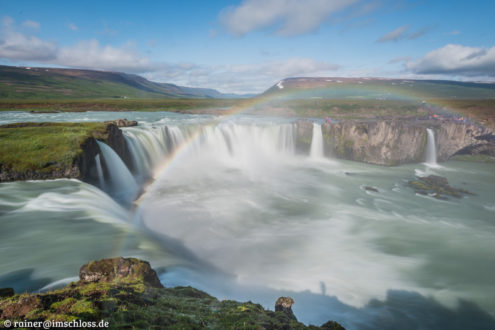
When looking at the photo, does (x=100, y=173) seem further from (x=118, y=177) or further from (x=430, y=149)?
(x=430, y=149)

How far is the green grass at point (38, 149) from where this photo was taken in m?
16.6

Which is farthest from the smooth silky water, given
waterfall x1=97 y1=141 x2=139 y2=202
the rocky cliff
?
the rocky cliff

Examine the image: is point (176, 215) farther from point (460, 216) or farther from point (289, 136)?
point (289, 136)

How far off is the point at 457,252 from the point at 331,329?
1282 centimetres

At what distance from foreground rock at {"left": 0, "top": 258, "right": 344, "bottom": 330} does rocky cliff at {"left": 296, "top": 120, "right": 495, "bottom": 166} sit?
33.7 meters

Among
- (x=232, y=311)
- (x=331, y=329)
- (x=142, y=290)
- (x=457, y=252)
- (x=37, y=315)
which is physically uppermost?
(x=37, y=315)

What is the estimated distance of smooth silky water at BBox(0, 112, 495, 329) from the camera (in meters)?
9.77

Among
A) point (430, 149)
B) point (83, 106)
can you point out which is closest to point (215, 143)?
point (430, 149)

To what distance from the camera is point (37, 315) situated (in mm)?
4211

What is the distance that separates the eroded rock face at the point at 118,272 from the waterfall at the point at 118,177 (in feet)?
45.2

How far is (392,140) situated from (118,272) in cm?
3779

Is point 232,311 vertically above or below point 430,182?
above

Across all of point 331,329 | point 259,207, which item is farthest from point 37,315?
point 259,207

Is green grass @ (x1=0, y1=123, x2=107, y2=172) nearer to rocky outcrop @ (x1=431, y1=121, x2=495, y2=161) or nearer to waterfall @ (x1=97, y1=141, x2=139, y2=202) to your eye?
waterfall @ (x1=97, y1=141, x2=139, y2=202)
